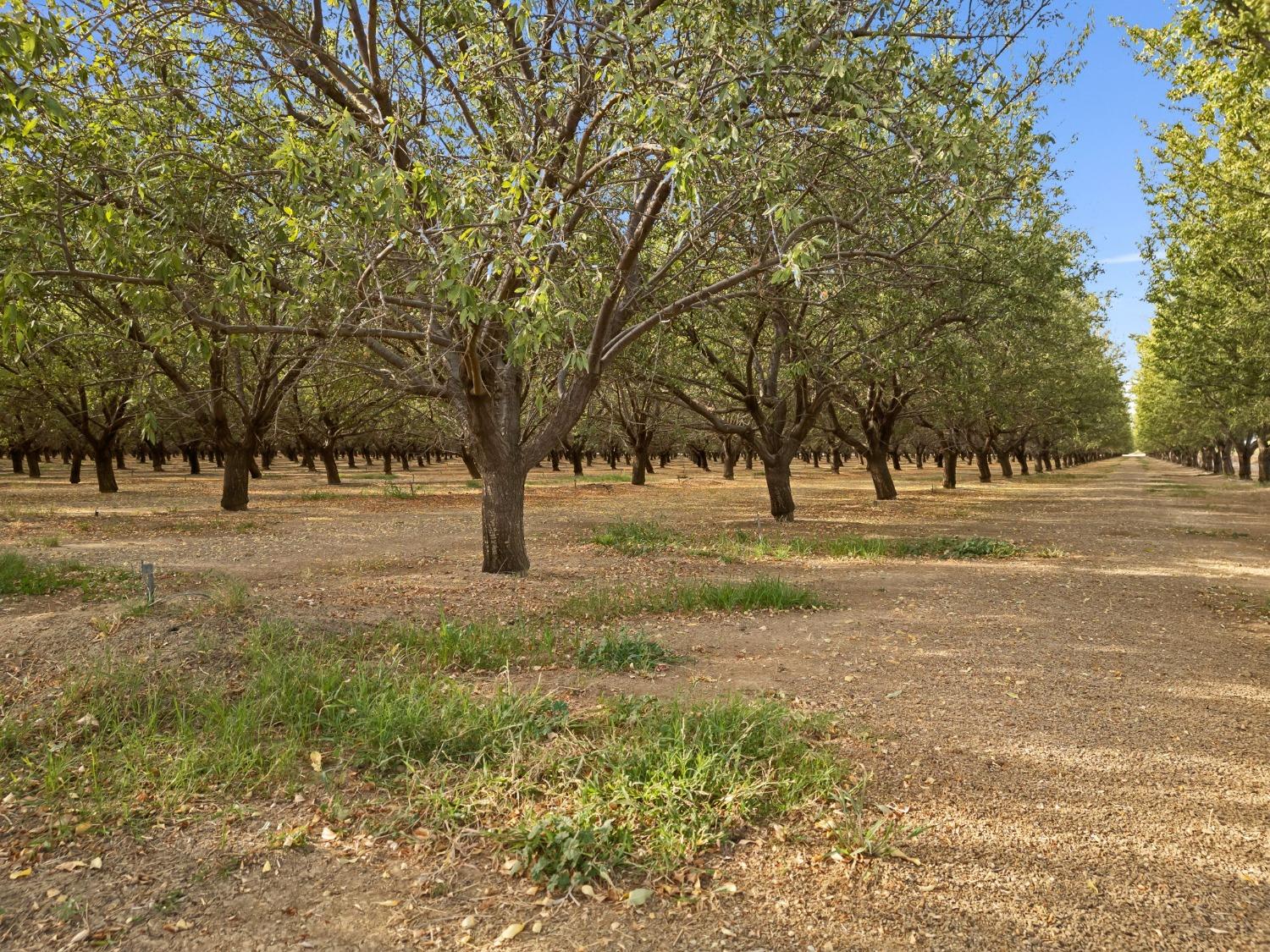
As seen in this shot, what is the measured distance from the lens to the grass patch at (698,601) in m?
9.13

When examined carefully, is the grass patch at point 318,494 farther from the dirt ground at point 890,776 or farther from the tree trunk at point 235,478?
the dirt ground at point 890,776

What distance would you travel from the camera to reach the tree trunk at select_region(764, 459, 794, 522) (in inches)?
801

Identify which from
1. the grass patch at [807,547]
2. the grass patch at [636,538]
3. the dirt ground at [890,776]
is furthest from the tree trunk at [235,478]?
the grass patch at [807,547]

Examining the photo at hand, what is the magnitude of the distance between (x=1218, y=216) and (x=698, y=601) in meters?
15.8

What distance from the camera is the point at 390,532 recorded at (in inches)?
686

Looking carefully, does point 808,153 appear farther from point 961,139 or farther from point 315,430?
point 315,430

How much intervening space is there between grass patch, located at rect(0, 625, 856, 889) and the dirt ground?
0.22 metres

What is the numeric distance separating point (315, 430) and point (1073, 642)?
34356mm

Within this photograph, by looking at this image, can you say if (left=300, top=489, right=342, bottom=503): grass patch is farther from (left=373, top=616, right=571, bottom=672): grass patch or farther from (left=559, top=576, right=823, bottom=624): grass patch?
(left=373, top=616, right=571, bottom=672): grass patch

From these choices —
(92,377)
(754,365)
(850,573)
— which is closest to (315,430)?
(92,377)

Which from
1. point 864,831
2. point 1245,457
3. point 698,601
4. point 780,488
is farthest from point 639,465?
point 1245,457

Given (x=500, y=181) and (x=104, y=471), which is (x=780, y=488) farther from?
(x=104, y=471)

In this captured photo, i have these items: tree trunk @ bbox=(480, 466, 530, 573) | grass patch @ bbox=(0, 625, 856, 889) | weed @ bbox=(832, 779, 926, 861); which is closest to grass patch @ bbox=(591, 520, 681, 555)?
tree trunk @ bbox=(480, 466, 530, 573)

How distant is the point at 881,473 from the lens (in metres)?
27.8
